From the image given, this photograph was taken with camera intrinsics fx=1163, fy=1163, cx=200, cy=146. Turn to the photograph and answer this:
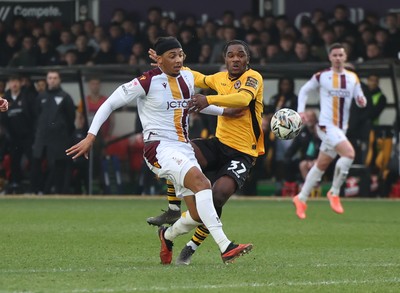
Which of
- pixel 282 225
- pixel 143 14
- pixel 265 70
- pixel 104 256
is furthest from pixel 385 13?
pixel 104 256

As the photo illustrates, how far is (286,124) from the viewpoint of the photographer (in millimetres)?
11938

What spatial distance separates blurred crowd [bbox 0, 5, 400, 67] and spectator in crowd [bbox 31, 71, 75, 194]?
5.96 ft

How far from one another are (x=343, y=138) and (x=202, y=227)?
6322mm

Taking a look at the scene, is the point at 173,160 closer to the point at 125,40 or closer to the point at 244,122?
the point at 244,122

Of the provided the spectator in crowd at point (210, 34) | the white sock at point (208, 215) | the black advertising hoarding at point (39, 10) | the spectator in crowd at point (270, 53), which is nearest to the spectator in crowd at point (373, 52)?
the spectator in crowd at point (270, 53)

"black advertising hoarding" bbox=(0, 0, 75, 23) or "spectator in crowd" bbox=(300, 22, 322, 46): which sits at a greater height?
"black advertising hoarding" bbox=(0, 0, 75, 23)

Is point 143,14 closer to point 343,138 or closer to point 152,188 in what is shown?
point 152,188

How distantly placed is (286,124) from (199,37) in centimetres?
1119

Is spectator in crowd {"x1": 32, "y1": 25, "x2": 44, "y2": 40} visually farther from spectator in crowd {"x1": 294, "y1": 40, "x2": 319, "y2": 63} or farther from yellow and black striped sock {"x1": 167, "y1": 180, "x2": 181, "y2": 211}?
yellow and black striped sock {"x1": 167, "y1": 180, "x2": 181, "y2": 211}

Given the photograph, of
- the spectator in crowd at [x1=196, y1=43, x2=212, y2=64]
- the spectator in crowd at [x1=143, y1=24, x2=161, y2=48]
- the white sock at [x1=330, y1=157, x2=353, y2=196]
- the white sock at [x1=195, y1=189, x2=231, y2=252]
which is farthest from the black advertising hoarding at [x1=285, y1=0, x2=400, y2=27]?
the white sock at [x1=195, y1=189, x2=231, y2=252]

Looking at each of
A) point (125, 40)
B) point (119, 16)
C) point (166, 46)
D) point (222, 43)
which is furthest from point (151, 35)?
point (166, 46)

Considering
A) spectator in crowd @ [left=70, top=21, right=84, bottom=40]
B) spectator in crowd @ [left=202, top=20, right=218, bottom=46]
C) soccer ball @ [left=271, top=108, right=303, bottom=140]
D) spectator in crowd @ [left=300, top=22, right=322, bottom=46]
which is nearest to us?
soccer ball @ [left=271, top=108, right=303, bottom=140]

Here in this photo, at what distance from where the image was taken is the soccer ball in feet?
38.8

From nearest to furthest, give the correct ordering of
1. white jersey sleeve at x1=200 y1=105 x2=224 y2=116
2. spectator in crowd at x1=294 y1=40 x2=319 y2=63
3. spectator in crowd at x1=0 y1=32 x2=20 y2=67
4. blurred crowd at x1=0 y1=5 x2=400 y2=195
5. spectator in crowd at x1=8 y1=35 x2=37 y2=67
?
white jersey sleeve at x1=200 y1=105 x2=224 y2=116, blurred crowd at x1=0 y1=5 x2=400 y2=195, spectator in crowd at x1=294 y1=40 x2=319 y2=63, spectator in crowd at x1=8 y1=35 x2=37 y2=67, spectator in crowd at x1=0 y1=32 x2=20 y2=67
